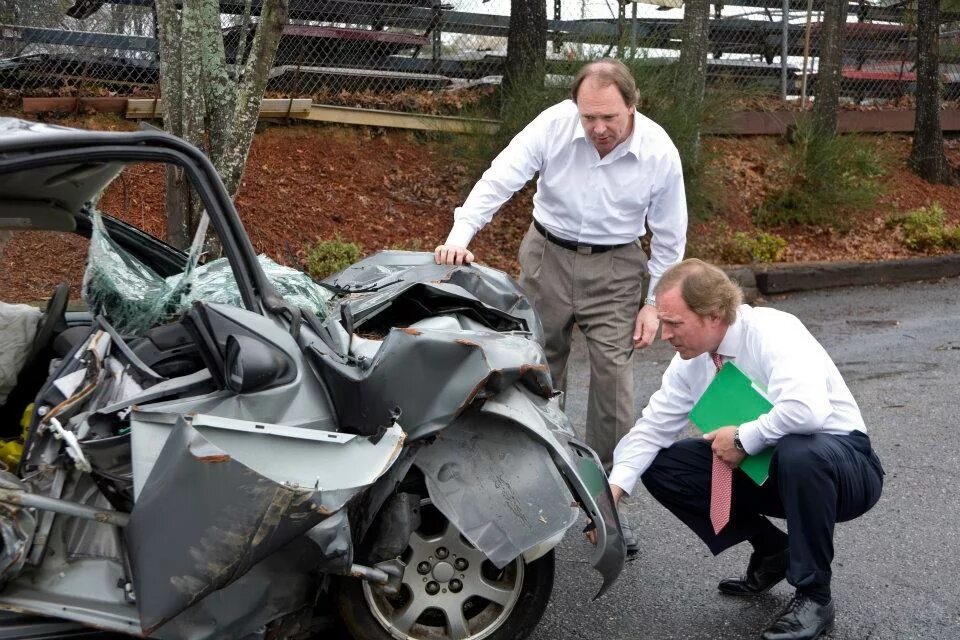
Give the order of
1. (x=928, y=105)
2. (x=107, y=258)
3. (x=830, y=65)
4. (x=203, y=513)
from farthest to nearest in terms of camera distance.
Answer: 1. (x=928, y=105)
2. (x=830, y=65)
3. (x=107, y=258)
4. (x=203, y=513)

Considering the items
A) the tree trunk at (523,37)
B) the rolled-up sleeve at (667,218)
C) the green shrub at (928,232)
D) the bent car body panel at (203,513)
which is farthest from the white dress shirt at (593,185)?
the green shrub at (928,232)

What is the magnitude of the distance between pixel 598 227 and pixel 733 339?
3.74ft

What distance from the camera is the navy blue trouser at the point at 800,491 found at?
3.69 metres

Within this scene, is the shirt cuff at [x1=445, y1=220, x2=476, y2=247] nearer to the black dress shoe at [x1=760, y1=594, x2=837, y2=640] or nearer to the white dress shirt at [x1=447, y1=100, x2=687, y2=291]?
the white dress shirt at [x1=447, y1=100, x2=687, y2=291]

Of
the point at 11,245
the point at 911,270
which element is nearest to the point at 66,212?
the point at 11,245

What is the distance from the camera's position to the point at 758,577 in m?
4.18

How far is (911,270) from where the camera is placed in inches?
425

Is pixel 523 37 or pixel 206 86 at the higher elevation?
pixel 523 37

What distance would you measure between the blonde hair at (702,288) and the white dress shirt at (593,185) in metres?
1.03

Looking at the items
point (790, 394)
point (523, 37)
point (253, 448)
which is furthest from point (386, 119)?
point (253, 448)

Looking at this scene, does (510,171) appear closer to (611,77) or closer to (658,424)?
(611,77)

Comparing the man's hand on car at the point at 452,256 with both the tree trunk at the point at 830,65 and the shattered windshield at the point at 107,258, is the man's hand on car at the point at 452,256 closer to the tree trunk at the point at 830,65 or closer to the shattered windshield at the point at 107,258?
the shattered windshield at the point at 107,258

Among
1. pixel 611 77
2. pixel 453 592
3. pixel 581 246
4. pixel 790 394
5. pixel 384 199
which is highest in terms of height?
pixel 611 77

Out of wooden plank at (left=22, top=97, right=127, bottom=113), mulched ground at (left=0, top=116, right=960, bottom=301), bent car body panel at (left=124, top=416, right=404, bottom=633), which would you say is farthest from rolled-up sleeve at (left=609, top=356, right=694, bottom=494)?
wooden plank at (left=22, top=97, right=127, bottom=113)
